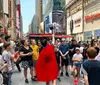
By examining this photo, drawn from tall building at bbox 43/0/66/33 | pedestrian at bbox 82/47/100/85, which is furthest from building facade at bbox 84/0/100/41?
pedestrian at bbox 82/47/100/85

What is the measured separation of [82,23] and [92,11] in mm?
9297

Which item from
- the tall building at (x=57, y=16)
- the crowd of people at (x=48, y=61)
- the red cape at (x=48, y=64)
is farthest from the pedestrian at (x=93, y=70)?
the tall building at (x=57, y=16)

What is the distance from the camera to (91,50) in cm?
544

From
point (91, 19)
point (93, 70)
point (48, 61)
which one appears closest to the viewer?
point (93, 70)

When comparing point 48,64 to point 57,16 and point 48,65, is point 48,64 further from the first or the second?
point 57,16

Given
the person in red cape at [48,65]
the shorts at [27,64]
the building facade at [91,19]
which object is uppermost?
the building facade at [91,19]

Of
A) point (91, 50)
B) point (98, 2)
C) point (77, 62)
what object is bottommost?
point (77, 62)

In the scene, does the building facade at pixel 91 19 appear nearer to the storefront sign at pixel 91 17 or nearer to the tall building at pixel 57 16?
the storefront sign at pixel 91 17

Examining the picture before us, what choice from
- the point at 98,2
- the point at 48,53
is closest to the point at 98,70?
the point at 48,53

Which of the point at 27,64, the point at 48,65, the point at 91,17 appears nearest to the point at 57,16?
the point at 91,17

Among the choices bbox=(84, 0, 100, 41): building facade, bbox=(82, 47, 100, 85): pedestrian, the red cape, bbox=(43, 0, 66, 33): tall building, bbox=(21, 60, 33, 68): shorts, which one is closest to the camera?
bbox=(82, 47, 100, 85): pedestrian

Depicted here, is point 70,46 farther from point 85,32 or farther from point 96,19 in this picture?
point 85,32

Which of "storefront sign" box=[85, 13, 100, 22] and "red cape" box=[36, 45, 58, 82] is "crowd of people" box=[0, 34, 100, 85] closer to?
"red cape" box=[36, 45, 58, 82]

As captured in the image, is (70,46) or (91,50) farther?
(70,46)
